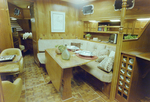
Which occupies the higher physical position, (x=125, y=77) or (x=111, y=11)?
(x=111, y=11)

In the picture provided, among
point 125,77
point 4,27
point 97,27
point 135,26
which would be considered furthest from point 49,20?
point 135,26

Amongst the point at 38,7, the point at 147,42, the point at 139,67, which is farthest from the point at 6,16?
the point at 147,42

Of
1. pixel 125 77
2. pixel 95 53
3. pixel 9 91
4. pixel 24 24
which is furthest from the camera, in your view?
pixel 24 24

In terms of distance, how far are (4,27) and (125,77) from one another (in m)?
3.36

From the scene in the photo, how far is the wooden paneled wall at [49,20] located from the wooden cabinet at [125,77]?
2.63 meters

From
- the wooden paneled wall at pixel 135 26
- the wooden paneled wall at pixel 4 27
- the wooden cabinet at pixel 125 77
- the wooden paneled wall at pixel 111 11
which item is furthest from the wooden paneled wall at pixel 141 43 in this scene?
the wooden paneled wall at pixel 4 27

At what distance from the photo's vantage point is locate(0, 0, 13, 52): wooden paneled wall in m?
2.54

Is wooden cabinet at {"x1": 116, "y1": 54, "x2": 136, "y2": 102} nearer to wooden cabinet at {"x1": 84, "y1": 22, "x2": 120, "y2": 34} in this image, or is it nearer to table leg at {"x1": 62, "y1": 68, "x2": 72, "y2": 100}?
table leg at {"x1": 62, "y1": 68, "x2": 72, "y2": 100}

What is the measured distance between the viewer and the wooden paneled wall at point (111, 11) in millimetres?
2035

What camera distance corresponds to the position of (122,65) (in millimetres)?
1618

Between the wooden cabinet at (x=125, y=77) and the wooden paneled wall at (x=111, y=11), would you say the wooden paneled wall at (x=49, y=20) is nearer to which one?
the wooden paneled wall at (x=111, y=11)

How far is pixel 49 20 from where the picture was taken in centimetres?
334

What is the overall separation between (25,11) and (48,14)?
2743 millimetres

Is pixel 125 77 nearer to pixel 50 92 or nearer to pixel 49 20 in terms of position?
pixel 50 92
